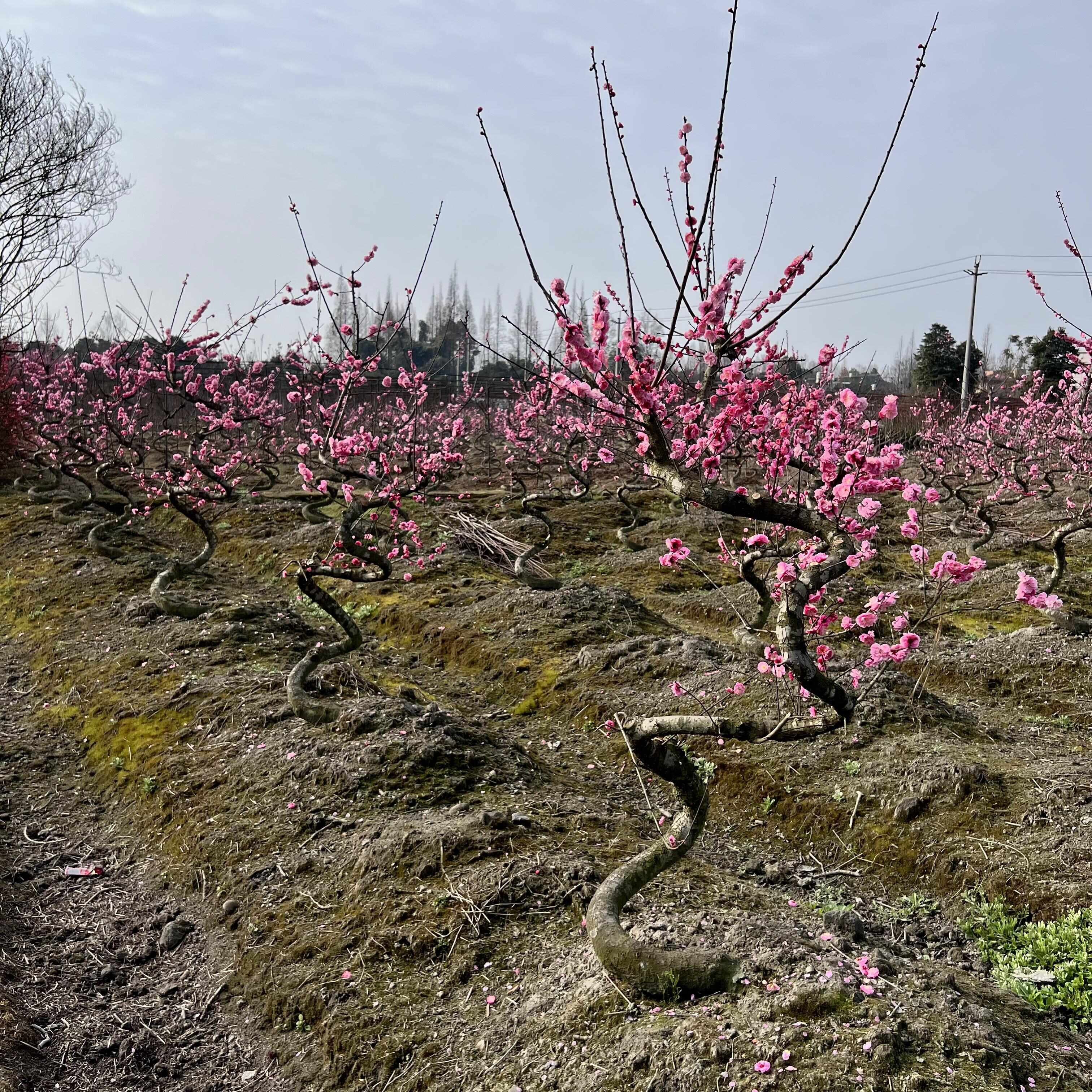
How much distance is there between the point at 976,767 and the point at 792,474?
54.0ft

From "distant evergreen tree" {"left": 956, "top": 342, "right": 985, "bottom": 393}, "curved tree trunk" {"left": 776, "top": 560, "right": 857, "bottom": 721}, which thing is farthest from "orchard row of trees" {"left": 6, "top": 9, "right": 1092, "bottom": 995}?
"distant evergreen tree" {"left": 956, "top": 342, "right": 985, "bottom": 393}

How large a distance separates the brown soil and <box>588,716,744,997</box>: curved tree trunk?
0.34ft

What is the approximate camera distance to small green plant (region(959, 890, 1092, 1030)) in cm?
384

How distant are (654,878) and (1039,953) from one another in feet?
7.10

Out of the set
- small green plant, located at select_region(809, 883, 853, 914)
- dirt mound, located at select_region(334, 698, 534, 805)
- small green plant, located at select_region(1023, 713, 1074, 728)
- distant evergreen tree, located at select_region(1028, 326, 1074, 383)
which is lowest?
small green plant, located at select_region(809, 883, 853, 914)

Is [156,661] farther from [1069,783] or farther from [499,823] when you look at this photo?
[1069,783]

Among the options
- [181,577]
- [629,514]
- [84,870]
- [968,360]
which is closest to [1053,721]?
[84,870]

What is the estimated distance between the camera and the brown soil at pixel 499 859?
11.1 feet

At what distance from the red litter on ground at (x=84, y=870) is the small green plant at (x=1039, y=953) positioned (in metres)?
5.41

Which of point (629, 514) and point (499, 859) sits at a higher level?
point (629, 514)

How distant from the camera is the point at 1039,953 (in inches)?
167

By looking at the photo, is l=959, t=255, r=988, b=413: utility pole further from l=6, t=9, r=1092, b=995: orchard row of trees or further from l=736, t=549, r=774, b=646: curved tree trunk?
l=736, t=549, r=774, b=646: curved tree trunk

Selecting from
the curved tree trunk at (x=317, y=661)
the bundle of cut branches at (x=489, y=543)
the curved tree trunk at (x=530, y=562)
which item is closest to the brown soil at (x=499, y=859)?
the curved tree trunk at (x=317, y=661)

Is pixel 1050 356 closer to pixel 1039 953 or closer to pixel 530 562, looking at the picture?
pixel 530 562
